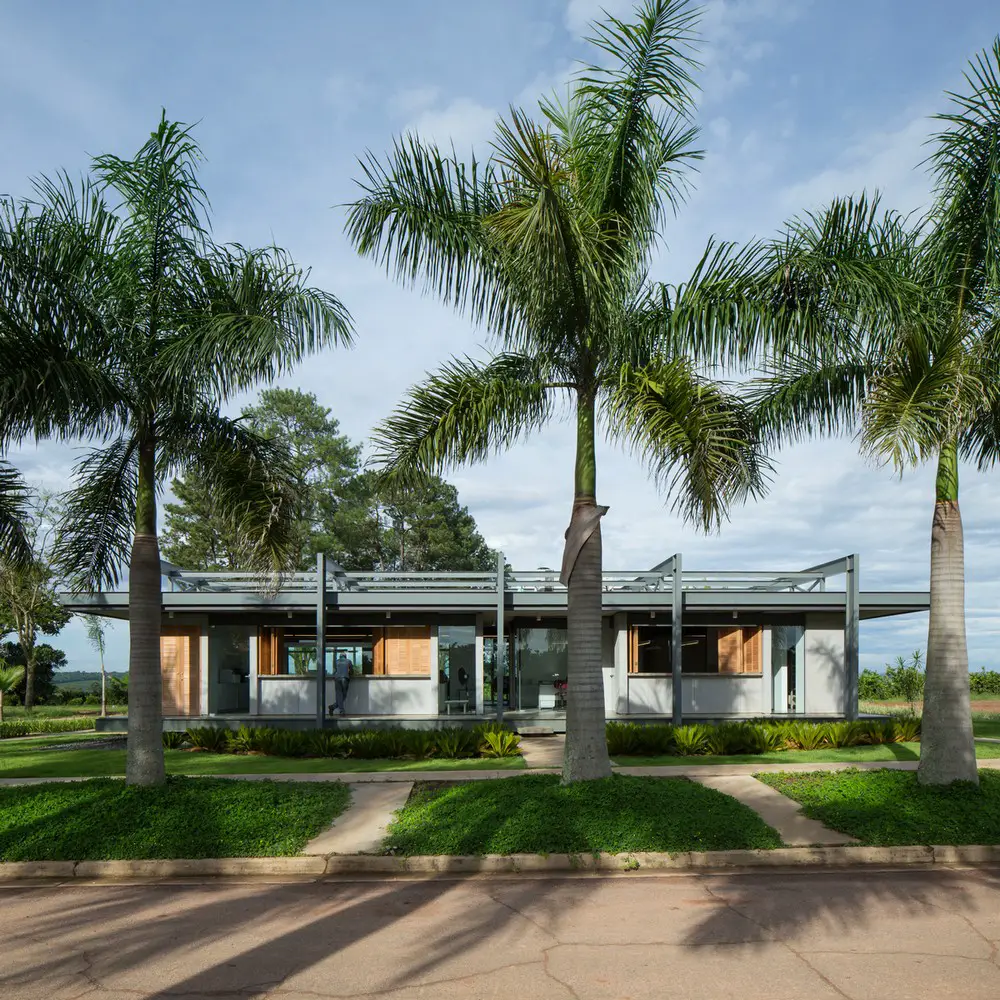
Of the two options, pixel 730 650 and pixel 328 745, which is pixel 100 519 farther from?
pixel 730 650

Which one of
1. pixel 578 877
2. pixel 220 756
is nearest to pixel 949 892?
pixel 578 877

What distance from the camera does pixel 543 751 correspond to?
18.8 metres

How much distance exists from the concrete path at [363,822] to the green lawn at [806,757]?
4910 millimetres

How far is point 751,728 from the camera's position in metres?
18.2

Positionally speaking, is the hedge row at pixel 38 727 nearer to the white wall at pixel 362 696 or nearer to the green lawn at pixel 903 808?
the white wall at pixel 362 696

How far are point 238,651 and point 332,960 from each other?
63.7 ft

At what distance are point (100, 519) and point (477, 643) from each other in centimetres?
1205

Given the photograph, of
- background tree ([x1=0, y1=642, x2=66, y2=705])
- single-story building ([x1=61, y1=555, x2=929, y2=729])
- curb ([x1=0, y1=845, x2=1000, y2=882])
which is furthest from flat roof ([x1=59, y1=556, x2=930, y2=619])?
background tree ([x1=0, y1=642, x2=66, y2=705])

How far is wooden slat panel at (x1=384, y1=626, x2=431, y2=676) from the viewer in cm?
2398

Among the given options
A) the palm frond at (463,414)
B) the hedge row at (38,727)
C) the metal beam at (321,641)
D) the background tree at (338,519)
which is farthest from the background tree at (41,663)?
the palm frond at (463,414)

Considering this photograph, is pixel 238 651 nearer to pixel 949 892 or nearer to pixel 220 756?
pixel 220 756

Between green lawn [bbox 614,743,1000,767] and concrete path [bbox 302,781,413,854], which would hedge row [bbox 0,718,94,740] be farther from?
green lawn [bbox 614,743,1000,767]

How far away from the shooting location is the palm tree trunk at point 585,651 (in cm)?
1136

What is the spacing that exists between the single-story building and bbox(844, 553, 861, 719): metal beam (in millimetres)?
39
